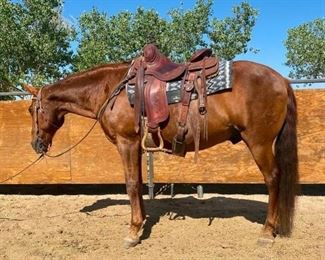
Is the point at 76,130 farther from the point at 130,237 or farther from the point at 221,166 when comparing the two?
the point at 130,237

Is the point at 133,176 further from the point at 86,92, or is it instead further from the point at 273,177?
the point at 273,177

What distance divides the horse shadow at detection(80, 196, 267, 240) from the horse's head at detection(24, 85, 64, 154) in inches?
50.0

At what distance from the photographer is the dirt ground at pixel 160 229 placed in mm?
3574

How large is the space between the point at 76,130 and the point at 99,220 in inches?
71.2

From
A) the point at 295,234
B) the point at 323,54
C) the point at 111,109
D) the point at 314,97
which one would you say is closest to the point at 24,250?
the point at 111,109

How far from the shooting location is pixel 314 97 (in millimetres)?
5227

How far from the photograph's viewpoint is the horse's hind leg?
3.62 m

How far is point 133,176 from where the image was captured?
391cm

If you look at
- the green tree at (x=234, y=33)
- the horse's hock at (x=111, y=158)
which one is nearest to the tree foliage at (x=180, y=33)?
the green tree at (x=234, y=33)

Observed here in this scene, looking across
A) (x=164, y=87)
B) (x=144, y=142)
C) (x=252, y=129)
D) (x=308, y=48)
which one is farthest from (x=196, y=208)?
(x=308, y=48)

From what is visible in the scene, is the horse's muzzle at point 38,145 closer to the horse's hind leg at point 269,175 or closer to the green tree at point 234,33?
the horse's hind leg at point 269,175

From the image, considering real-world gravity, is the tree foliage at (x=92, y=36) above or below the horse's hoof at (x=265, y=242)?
above

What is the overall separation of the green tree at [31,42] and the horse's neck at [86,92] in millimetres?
12709

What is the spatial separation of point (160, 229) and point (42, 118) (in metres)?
1.71
